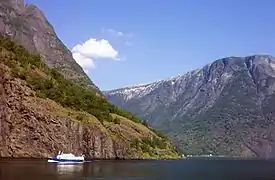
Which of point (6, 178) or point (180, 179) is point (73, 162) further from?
point (6, 178)

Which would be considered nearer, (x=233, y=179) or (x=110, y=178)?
(x=110, y=178)

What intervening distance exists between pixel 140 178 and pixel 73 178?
17142mm

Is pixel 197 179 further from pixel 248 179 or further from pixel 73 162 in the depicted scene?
pixel 73 162

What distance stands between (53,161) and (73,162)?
26.4 ft

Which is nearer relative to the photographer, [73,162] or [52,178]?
[52,178]

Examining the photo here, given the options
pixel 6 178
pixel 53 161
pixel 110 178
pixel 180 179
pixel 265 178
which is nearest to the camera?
pixel 6 178

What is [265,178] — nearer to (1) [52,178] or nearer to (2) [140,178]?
(2) [140,178]

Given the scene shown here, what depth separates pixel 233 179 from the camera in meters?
127

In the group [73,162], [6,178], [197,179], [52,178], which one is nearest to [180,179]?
[197,179]

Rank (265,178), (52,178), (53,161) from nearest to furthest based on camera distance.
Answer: (52,178) < (265,178) < (53,161)

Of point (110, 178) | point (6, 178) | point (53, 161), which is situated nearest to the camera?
point (6, 178)

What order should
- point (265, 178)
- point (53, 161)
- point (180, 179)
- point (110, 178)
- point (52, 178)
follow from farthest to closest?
point (53, 161) → point (265, 178) → point (180, 179) → point (110, 178) → point (52, 178)

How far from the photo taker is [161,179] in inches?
4747

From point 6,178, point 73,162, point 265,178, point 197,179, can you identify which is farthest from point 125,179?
point 73,162
